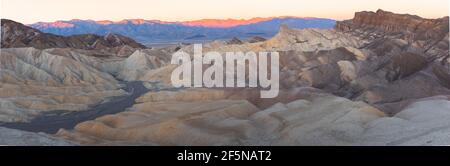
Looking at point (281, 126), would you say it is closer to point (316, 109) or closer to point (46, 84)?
point (316, 109)

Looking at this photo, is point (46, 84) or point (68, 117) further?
point (46, 84)

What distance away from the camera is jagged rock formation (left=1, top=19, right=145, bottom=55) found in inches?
5689

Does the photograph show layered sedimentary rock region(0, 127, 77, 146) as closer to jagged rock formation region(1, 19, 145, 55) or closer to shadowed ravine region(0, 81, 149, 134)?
shadowed ravine region(0, 81, 149, 134)

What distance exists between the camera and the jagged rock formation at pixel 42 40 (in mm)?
144500

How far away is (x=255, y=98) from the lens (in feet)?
214

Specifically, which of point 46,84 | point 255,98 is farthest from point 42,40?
point 255,98

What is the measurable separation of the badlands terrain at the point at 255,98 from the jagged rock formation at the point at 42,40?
1.01 meters

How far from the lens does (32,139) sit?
3788cm

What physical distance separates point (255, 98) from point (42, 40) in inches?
4042

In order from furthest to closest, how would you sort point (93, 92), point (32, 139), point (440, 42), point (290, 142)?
point (440, 42) < point (93, 92) < point (290, 142) < point (32, 139)
